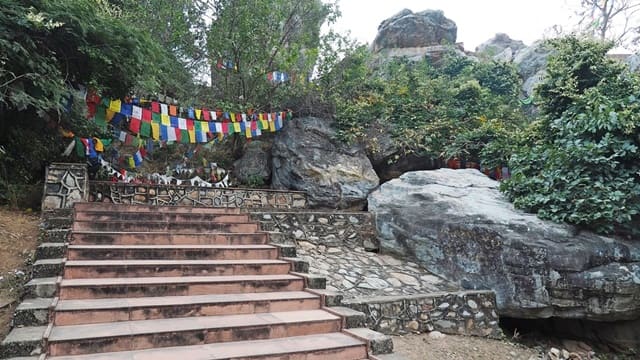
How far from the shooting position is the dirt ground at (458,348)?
13.4 feet

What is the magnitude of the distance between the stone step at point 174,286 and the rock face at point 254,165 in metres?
5.41

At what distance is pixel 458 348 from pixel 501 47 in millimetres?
20699

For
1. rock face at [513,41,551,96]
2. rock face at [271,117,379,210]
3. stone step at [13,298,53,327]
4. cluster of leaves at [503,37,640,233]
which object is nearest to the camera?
stone step at [13,298,53,327]

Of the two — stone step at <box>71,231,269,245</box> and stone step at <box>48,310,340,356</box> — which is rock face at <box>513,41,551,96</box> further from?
stone step at <box>48,310,340,356</box>

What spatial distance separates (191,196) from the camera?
745cm

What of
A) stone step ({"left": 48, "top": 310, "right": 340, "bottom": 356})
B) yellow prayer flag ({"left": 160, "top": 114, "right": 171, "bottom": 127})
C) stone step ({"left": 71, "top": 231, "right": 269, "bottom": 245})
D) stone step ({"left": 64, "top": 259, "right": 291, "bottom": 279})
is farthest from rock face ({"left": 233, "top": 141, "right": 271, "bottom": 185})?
stone step ({"left": 48, "top": 310, "right": 340, "bottom": 356})

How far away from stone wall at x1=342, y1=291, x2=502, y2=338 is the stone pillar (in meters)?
4.55

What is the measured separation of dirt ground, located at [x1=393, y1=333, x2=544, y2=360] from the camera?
13.4ft

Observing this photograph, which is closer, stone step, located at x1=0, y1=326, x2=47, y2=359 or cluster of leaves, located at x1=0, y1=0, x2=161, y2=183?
stone step, located at x1=0, y1=326, x2=47, y2=359

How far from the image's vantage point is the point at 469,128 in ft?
32.4

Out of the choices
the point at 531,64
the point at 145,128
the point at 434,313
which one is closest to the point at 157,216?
the point at 145,128

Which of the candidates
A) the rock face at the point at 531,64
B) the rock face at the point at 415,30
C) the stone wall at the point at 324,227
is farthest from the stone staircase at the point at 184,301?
the rock face at the point at 415,30

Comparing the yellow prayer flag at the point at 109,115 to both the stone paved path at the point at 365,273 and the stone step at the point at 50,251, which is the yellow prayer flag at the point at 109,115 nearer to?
the stone step at the point at 50,251

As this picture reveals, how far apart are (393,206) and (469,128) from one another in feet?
15.4
